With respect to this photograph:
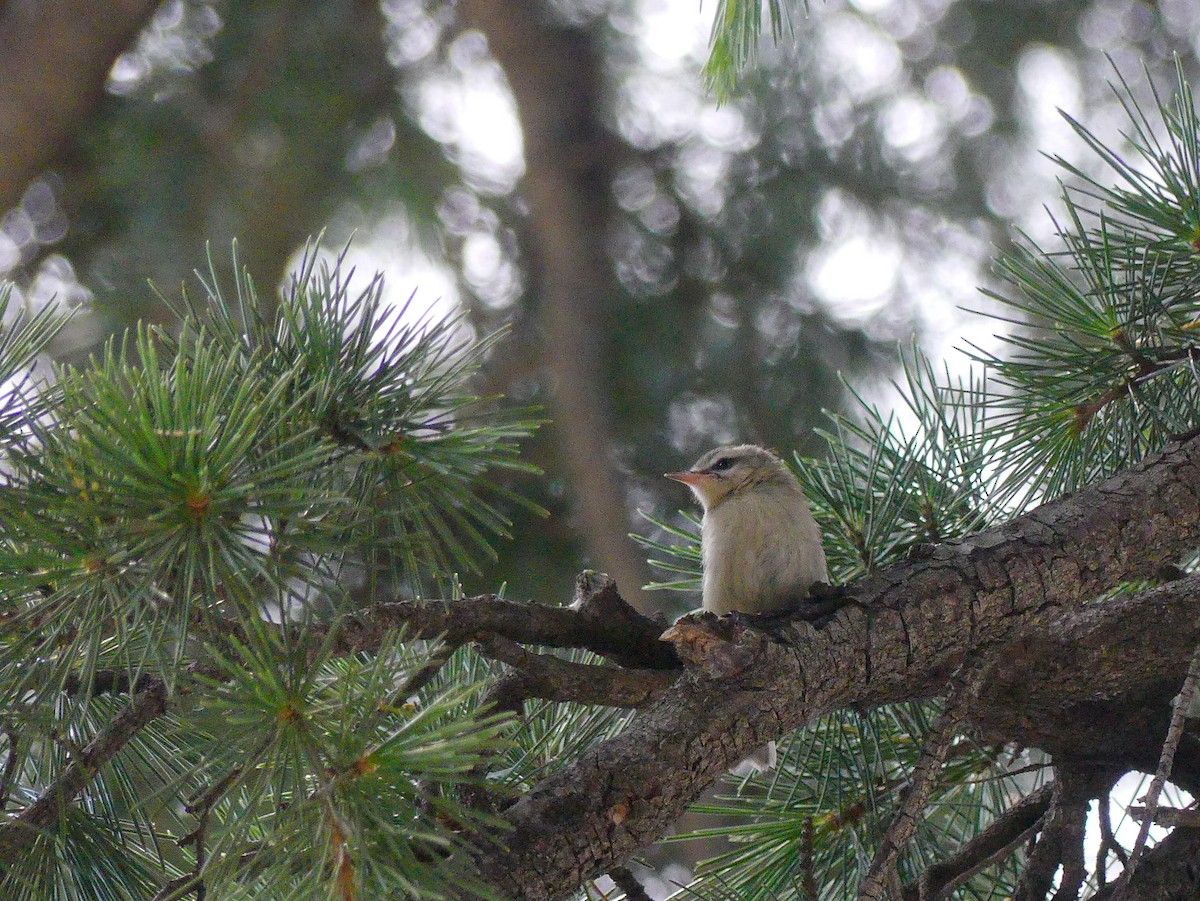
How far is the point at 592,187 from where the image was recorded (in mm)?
4344

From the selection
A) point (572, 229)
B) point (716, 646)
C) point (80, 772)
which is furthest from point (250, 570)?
point (572, 229)

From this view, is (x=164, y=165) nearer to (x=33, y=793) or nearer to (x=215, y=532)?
(x=33, y=793)

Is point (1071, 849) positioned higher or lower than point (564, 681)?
lower

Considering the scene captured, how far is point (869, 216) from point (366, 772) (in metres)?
3.70

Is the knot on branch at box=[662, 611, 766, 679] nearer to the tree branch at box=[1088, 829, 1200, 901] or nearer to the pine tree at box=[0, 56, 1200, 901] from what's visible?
the pine tree at box=[0, 56, 1200, 901]

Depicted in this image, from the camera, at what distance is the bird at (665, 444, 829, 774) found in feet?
6.49

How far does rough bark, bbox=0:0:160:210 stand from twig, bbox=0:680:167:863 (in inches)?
108

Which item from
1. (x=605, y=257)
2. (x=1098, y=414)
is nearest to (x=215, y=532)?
Result: (x=1098, y=414)

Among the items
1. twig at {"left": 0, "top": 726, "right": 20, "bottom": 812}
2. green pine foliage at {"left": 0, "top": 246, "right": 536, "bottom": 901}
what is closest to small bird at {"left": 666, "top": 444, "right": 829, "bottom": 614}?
green pine foliage at {"left": 0, "top": 246, "right": 536, "bottom": 901}

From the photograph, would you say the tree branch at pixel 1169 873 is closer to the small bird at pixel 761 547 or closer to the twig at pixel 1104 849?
the twig at pixel 1104 849

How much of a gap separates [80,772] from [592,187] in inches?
138

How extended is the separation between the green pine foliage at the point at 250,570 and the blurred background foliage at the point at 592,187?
8.22 ft

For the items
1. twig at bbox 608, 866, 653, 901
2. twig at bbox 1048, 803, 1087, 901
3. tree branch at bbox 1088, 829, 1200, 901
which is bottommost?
tree branch at bbox 1088, 829, 1200, 901

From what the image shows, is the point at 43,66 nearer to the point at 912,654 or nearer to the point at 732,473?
the point at 732,473
